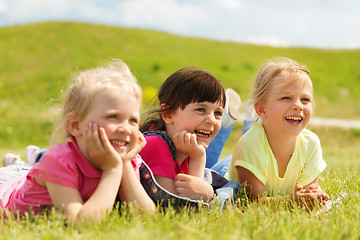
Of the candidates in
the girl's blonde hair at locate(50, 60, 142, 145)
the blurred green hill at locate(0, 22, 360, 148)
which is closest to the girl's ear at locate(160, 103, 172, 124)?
the girl's blonde hair at locate(50, 60, 142, 145)

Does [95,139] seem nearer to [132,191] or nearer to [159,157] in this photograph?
[132,191]

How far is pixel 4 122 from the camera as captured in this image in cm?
1371

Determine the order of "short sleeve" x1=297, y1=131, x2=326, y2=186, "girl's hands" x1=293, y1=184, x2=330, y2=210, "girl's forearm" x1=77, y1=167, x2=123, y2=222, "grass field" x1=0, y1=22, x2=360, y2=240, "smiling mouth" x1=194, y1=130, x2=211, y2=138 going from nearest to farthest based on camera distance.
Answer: "grass field" x1=0, y1=22, x2=360, y2=240 < "girl's forearm" x1=77, y1=167, x2=123, y2=222 < "girl's hands" x1=293, y1=184, x2=330, y2=210 < "smiling mouth" x1=194, y1=130, x2=211, y2=138 < "short sleeve" x1=297, y1=131, x2=326, y2=186

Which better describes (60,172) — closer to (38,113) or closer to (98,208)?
(98,208)

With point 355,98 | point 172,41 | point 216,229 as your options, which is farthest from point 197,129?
point 172,41

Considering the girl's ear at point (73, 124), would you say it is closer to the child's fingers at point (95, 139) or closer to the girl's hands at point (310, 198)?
the child's fingers at point (95, 139)

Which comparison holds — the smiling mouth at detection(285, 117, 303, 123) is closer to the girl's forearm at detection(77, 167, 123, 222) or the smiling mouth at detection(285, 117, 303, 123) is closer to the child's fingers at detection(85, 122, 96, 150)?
the girl's forearm at detection(77, 167, 123, 222)

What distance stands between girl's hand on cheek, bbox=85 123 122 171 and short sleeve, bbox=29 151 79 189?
0.51ft

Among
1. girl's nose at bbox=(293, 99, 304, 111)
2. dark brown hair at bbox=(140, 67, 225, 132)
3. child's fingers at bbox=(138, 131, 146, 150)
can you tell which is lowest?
child's fingers at bbox=(138, 131, 146, 150)

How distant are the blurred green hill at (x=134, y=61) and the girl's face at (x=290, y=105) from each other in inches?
458

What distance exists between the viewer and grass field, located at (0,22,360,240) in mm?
2367

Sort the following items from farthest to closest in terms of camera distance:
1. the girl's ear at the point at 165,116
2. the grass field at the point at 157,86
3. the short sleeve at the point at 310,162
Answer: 1. the short sleeve at the point at 310,162
2. the girl's ear at the point at 165,116
3. the grass field at the point at 157,86

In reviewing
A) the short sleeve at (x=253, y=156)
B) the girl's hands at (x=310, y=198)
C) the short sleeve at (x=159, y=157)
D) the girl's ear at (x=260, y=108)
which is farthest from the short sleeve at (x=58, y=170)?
the girl's ear at (x=260, y=108)

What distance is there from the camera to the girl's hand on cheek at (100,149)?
8.43 feet
